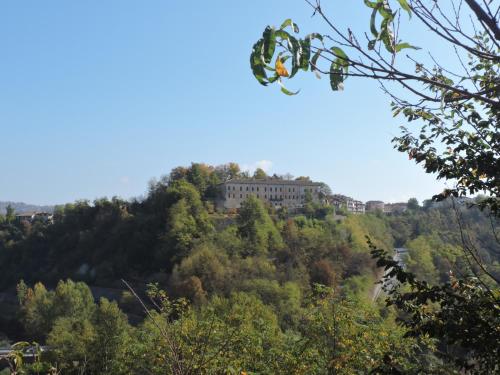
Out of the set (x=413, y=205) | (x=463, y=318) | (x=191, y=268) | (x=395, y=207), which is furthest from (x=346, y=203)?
(x=463, y=318)

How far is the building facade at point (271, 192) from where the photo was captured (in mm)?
Answer: 52562

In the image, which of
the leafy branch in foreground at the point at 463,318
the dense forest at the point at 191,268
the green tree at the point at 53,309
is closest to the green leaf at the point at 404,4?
the leafy branch in foreground at the point at 463,318

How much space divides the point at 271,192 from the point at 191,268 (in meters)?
25.6

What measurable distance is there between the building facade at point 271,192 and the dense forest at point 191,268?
2028 mm

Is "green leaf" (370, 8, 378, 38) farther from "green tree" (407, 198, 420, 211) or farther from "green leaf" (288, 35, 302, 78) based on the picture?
"green tree" (407, 198, 420, 211)

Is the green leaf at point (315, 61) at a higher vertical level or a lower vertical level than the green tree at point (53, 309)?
higher

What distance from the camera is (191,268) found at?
32.4 metres

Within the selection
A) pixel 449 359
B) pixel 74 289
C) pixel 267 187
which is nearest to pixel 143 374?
pixel 449 359

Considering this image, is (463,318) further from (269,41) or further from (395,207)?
(395,207)

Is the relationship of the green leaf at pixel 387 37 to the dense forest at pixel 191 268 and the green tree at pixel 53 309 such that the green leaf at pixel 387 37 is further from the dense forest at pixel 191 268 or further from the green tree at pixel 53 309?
the green tree at pixel 53 309

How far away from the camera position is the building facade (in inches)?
2069

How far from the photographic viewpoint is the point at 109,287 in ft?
136

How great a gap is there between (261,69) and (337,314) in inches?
220

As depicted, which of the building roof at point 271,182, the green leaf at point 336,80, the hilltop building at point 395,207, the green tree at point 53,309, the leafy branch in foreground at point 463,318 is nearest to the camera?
the green leaf at point 336,80
